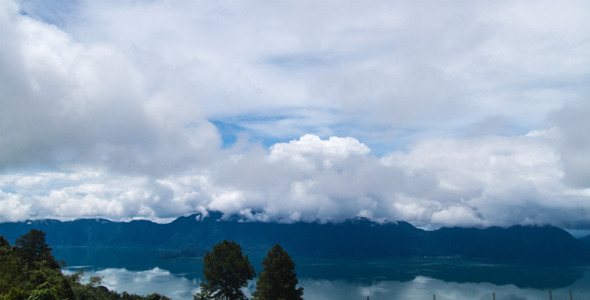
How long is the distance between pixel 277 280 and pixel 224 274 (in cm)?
763

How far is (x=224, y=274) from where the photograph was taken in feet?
149

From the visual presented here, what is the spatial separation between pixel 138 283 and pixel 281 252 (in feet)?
581

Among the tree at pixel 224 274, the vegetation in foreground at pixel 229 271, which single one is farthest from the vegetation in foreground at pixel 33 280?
the vegetation in foreground at pixel 229 271

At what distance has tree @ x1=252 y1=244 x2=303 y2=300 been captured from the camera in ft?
135

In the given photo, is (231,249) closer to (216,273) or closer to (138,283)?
(216,273)

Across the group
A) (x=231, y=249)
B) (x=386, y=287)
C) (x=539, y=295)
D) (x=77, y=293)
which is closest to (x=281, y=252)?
(x=231, y=249)

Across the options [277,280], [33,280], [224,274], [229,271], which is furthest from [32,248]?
[277,280]

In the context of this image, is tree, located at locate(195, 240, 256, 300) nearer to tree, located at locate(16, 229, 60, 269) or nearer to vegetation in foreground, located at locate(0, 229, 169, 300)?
vegetation in foreground, located at locate(0, 229, 169, 300)

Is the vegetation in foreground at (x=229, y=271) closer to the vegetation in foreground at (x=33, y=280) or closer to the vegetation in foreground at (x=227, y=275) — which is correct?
the vegetation in foreground at (x=227, y=275)

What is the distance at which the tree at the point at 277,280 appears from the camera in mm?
41125

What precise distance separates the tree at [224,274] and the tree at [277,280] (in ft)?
12.9

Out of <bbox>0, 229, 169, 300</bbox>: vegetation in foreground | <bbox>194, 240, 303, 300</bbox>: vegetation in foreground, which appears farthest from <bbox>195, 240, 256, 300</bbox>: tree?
<bbox>0, 229, 169, 300</bbox>: vegetation in foreground

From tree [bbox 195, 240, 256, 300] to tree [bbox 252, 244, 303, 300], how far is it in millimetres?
3928

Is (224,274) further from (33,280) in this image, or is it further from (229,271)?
(33,280)
